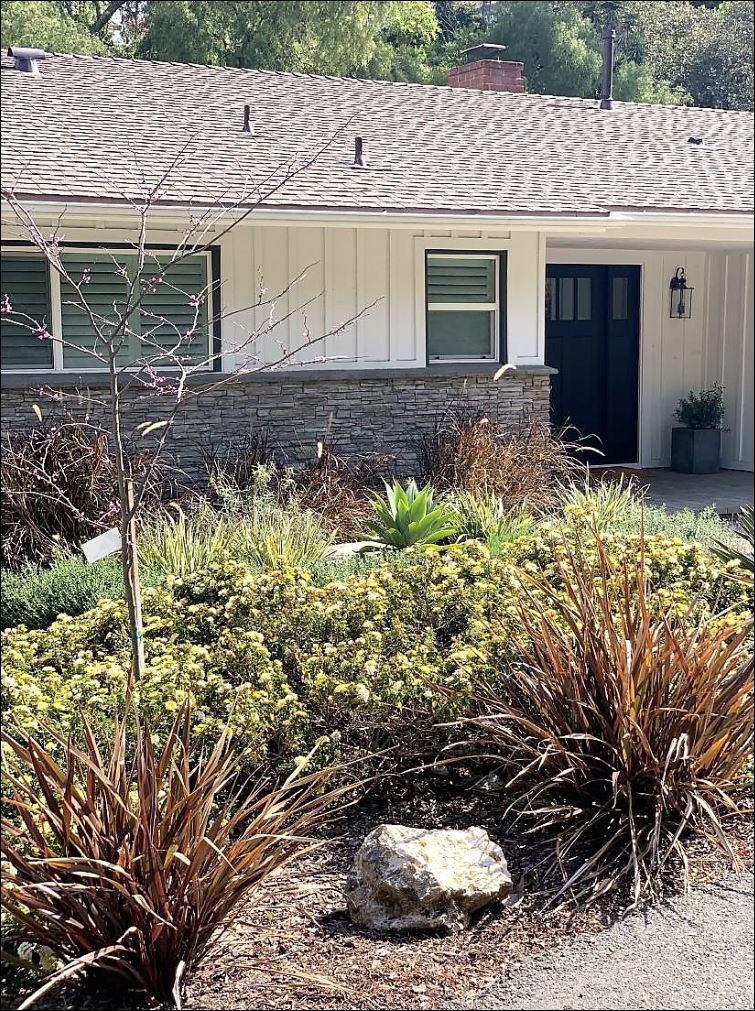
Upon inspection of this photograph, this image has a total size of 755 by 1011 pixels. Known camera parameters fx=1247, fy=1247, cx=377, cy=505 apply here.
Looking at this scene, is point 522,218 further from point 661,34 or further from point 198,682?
point 661,34

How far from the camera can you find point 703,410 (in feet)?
53.3

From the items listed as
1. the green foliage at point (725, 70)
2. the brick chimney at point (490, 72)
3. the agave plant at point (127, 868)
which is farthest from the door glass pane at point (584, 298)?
the green foliage at point (725, 70)

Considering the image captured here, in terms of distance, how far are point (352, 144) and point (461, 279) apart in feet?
7.15

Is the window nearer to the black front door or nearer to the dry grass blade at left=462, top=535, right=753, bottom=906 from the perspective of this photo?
the black front door

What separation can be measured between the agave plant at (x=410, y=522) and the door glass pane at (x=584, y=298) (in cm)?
787

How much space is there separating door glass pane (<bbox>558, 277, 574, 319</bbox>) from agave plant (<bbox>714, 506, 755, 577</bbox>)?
7.57 meters

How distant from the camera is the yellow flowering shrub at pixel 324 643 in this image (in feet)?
17.0

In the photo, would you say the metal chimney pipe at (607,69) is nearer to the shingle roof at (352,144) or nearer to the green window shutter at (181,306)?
the shingle roof at (352,144)

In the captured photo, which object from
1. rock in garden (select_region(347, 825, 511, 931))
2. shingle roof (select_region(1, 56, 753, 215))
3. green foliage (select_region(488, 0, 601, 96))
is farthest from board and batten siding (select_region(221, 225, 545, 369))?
green foliage (select_region(488, 0, 601, 96))

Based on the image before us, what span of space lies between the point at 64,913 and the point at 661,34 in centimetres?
2987

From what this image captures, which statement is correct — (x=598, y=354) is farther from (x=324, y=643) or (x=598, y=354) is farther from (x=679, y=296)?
(x=324, y=643)

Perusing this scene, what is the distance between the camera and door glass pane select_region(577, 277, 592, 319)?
16.2m

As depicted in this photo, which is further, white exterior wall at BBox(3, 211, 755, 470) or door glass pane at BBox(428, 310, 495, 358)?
door glass pane at BBox(428, 310, 495, 358)

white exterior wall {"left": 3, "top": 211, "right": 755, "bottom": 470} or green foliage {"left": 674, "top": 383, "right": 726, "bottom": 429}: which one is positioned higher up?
white exterior wall {"left": 3, "top": 211, "right": 755, "bottom": 470}
